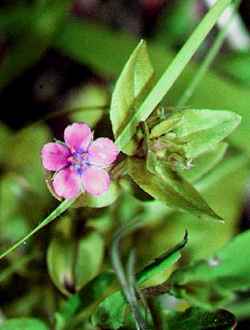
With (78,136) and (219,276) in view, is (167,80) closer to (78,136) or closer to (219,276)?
(78,136)

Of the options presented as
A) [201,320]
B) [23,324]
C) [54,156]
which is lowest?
[23,324]

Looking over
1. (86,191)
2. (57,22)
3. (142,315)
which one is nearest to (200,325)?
(142,315)

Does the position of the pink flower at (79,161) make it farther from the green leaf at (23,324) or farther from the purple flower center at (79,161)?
the green leaf at (23,324)

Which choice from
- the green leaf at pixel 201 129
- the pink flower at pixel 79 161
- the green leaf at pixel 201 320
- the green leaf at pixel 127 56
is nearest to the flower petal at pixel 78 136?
the pink flower at pixel 79 161

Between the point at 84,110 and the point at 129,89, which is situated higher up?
the point at 129,89

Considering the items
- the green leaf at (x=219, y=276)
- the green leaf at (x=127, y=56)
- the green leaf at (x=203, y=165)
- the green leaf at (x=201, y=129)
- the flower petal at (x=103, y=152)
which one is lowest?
the green leaf at (x=219, y=276)

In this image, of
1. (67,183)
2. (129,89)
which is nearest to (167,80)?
(129,89)

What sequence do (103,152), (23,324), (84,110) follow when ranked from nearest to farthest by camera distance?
(103,152) < (23,324) < (84,110)

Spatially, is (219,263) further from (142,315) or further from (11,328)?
(11,328)
